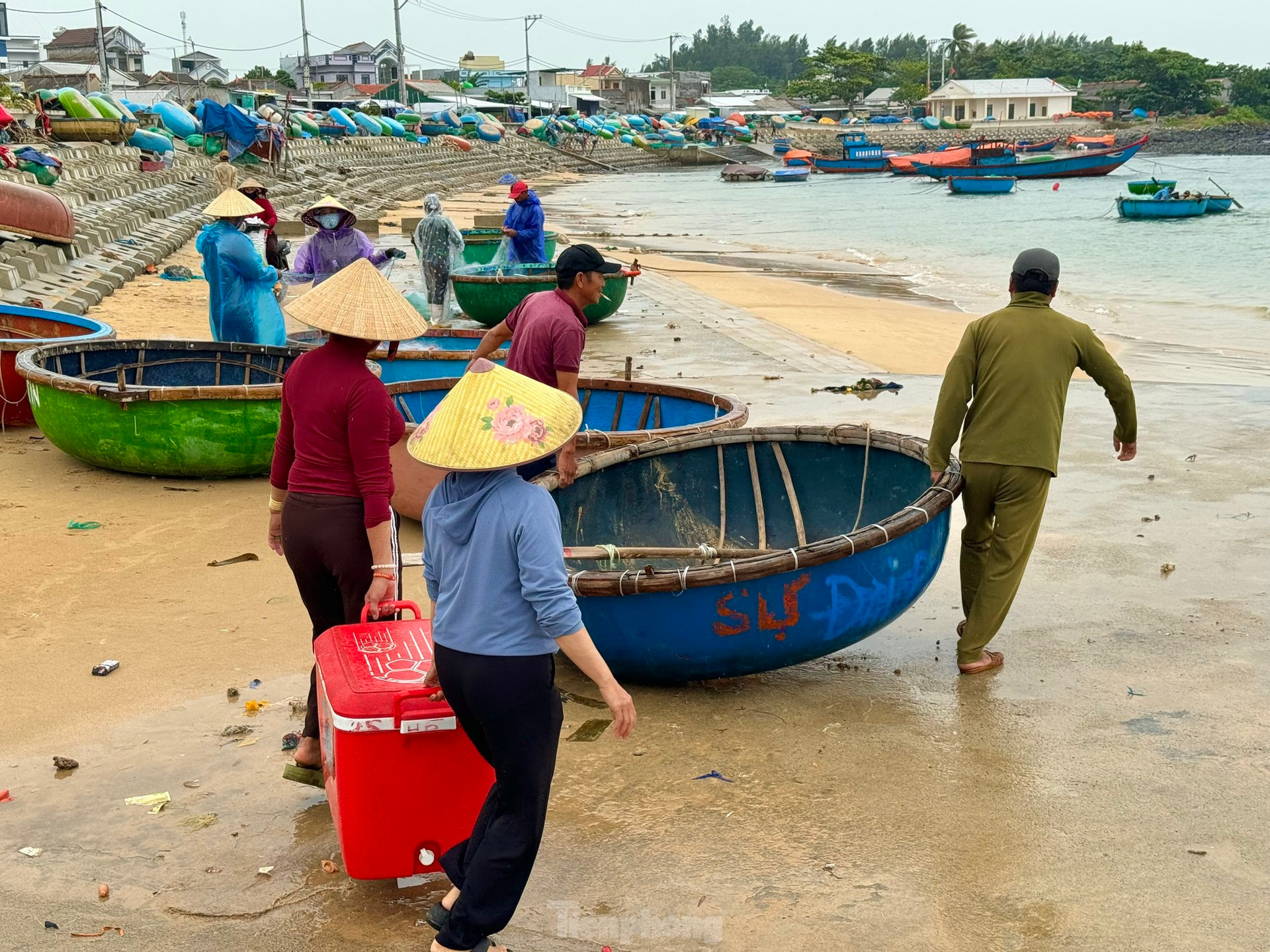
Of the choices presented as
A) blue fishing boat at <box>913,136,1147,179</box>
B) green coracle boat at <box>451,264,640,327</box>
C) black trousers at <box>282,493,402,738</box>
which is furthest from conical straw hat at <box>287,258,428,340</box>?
blue fishing boat at <box>913,136,1147,179</box>

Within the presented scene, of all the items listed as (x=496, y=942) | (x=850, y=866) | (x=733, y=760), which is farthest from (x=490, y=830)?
(x=733, y=760)

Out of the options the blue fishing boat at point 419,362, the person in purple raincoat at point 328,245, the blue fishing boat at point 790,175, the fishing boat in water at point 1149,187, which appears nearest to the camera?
the blue fishing boat at point 419,362

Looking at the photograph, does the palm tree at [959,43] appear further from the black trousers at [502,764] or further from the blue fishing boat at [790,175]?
the black trousers at [502,764]

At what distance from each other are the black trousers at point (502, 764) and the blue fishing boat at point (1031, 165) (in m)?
62.9

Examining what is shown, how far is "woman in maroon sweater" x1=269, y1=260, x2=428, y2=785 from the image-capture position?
12.4 feet

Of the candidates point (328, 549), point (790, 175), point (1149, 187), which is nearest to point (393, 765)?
point (328, 549)

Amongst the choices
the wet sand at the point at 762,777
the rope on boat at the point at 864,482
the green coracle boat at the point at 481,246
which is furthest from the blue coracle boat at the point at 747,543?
the green coracle boat at the point at 481,246

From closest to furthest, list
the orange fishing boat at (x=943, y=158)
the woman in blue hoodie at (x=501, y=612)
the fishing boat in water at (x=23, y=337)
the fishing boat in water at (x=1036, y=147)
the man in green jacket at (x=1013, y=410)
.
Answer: the woman in blue hoodie at (x=501, y=612), the man in green jacket at (x=1013, y=410), the fishing boat in water at (x=23, y=337), the orange fishing boat at (x=943, y=158), the fishing boat in water at (x=1036, y=147)

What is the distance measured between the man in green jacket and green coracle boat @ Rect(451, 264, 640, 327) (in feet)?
28.7

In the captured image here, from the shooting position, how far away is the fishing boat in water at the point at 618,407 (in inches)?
281

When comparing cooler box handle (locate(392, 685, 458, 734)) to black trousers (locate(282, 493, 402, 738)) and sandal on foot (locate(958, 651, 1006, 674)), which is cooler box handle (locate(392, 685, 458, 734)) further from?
sandal on foot (locate(958, 651, 1006, 674))

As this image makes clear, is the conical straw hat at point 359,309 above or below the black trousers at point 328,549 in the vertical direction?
above

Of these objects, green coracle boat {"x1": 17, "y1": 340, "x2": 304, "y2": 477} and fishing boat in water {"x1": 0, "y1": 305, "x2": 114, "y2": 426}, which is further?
fishing boat in water {"x1": 0, "y1": 305, "x2": 114, "y2": 426}

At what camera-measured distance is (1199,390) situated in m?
11.3
